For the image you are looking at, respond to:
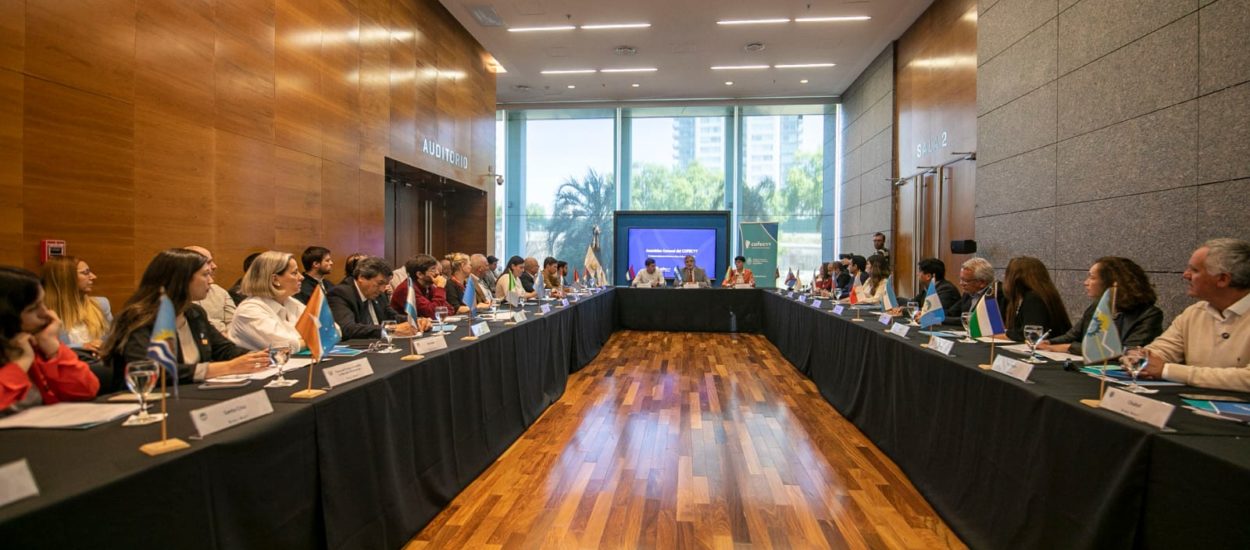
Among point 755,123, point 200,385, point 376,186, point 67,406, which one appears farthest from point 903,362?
point 755,123

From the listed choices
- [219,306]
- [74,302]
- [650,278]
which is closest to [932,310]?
[219,306]

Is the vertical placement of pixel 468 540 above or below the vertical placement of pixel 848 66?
below

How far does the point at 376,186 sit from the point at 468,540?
16.5ft

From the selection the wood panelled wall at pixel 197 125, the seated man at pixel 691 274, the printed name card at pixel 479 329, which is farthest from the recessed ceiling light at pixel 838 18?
the printed name card at pixel 479 329

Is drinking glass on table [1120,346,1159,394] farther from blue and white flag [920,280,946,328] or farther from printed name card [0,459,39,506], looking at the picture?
printed name card [0,459,39,506]

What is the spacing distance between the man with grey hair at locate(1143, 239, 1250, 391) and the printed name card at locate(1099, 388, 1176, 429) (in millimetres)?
465

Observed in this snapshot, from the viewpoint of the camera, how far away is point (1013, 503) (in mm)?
1979

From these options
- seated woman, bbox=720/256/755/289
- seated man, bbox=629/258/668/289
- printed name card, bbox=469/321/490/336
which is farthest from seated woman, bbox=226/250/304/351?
seated woman, bbox=720/256/755/289

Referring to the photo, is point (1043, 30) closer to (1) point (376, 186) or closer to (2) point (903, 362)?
(2) point (903, 362)

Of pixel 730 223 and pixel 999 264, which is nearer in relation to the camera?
pixel 999 264

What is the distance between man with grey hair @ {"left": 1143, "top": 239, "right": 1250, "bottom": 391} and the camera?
77.0 inches

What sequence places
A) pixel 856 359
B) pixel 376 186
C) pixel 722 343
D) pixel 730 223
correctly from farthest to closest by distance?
pixel 730 223
pixel 722 343
pixel 376 186
pixel 856 359

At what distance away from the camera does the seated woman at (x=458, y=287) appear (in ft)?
16.9

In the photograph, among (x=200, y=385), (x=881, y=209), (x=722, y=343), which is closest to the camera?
(x=200, y=385)
